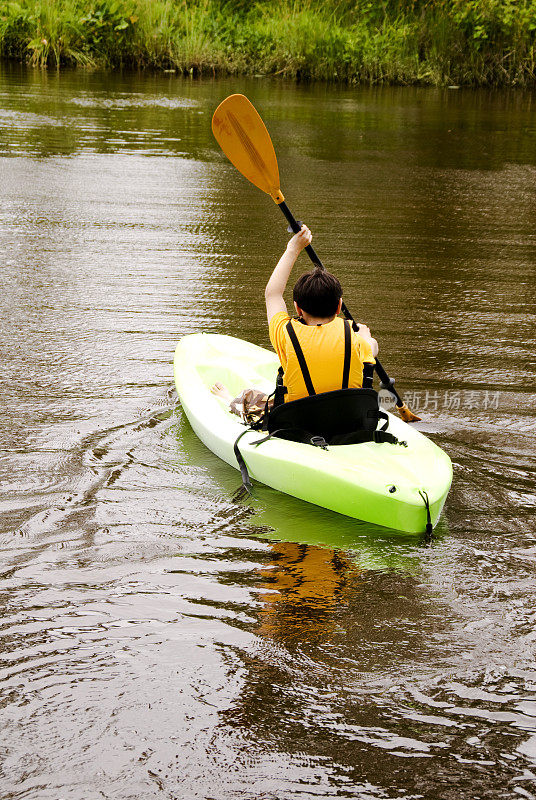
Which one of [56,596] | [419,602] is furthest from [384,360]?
[56,596]

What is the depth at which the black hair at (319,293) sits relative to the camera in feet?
12.3

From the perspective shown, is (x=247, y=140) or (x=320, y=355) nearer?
(x=320, y=355)

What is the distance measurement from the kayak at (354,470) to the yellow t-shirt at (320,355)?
0.90ft

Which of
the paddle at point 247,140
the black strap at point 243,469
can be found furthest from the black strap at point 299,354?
the paddle at point 247,140

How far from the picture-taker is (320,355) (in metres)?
3.80

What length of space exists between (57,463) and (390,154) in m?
8.94

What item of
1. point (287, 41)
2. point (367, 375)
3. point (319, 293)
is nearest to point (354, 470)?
point (367, 375)

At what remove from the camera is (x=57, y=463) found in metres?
4.30

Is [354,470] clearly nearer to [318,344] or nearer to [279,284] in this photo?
[318,344]

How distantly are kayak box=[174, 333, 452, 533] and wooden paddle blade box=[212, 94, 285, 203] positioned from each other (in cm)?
147

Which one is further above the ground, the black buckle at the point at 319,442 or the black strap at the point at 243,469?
the black buckle at the point at 319,442

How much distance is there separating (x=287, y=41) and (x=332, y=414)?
58.4 ft

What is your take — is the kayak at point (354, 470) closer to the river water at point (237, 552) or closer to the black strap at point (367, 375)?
the river water at point (237, 552)

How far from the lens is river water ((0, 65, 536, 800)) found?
8.29ft
